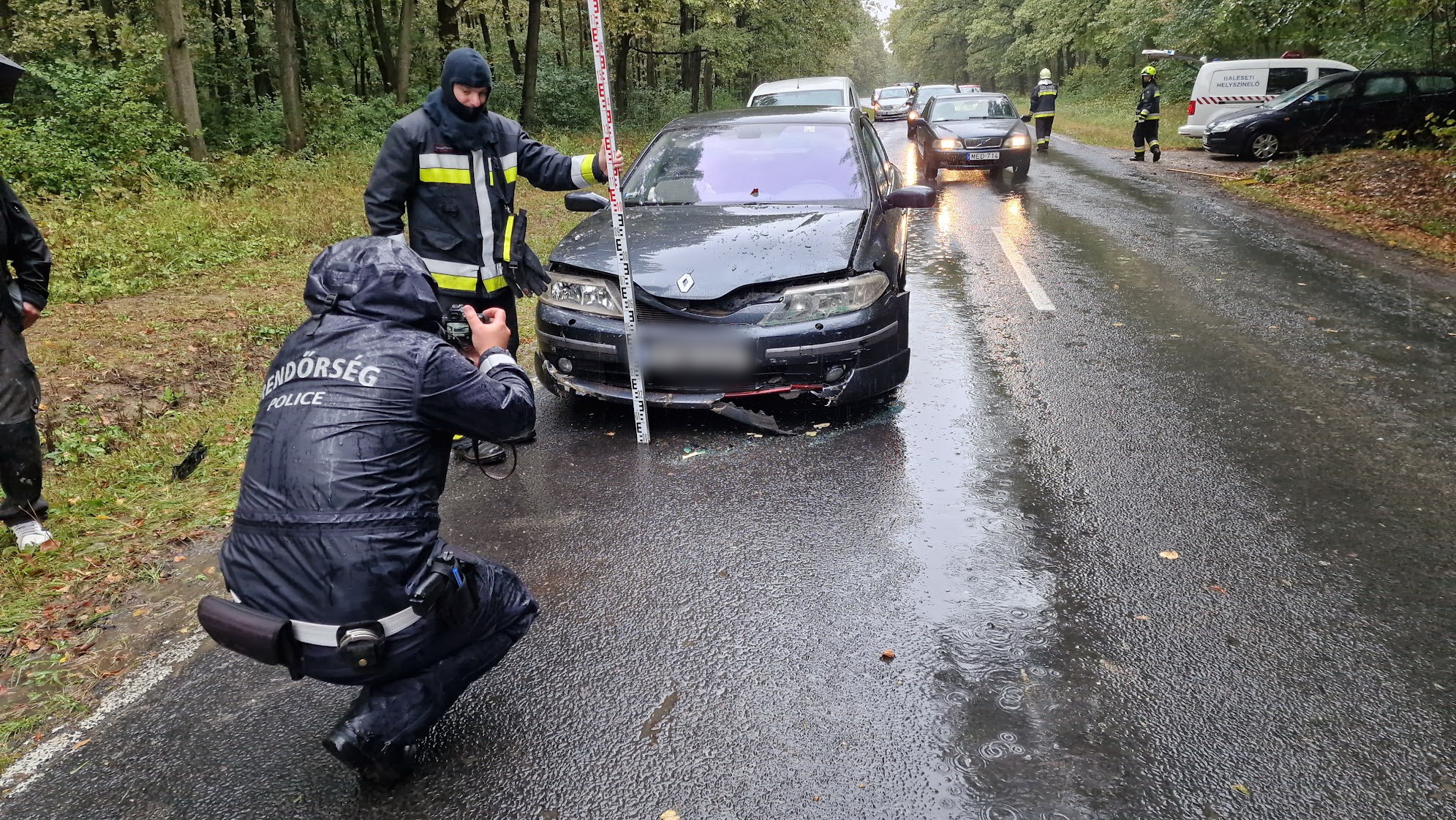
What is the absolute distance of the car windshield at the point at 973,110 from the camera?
56.2ft

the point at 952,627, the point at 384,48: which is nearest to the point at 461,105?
the point at 952,627

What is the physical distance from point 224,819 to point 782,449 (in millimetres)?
3021

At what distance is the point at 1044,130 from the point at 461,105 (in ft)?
66.5

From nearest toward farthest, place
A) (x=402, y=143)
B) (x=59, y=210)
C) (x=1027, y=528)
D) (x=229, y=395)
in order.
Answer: (x=1027, y=528), (x=402, y=143), (x=229, y=395), (x=59, y=210)

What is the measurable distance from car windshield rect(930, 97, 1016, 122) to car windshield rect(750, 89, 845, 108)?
3.08 meters

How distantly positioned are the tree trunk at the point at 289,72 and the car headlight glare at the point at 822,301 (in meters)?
14.9

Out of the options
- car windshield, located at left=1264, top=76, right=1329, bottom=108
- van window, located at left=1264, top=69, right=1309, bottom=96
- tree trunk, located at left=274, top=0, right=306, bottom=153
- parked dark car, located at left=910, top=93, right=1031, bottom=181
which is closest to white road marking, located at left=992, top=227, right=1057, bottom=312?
parked dark car, located at left=910, top=93, right=1031, bottom=181

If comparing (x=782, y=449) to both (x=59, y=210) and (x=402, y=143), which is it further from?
(x=59, y=210)

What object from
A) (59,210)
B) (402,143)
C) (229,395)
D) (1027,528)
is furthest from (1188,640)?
(59,210)

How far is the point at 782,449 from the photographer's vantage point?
191 inches

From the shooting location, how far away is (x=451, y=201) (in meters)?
4.61

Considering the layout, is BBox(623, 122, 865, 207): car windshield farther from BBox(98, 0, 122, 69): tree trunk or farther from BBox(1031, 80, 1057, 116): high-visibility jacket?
BBox(1031, 80, 1057, 116): high-visibility jacket

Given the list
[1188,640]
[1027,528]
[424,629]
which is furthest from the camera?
[1027,528]

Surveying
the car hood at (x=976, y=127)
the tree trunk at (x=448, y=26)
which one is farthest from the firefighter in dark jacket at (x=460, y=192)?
the tree trunk at (x=448, y=26)
